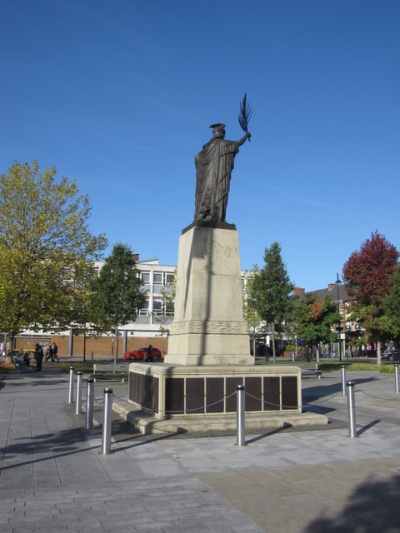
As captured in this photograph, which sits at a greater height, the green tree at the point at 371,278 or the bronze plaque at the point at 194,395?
the green tree at the point at 371,278

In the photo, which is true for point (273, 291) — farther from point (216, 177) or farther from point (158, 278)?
point (158, 278)

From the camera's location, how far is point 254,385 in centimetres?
1077

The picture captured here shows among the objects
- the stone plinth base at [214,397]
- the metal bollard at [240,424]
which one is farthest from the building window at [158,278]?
the metal bollard at [240,424]

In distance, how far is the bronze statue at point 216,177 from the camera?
41.0ft

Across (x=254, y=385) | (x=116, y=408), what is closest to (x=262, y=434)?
(x=254, y=385)

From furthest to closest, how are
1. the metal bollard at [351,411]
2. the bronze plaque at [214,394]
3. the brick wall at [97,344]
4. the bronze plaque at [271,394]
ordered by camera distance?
the brick wall at [97,344], the bronze plaque at [271,394], the bronze plaque at [214,394], the metal bollard at [351,411]

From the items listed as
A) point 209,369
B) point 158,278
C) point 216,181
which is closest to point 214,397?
point 209,369

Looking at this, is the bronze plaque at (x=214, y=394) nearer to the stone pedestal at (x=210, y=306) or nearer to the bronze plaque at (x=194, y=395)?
the bronze plaque at (x=194, y=395)

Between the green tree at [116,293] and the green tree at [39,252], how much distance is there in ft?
4.82

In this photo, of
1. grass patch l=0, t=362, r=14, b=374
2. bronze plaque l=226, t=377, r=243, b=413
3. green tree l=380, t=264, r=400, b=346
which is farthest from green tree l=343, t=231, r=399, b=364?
bronze plaque l=226, t=377, r=243, b=413

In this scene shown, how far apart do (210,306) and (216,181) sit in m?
3.16

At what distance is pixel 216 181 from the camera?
12625 millimetres

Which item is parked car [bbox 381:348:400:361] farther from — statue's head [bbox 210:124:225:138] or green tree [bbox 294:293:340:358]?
statue's head [bbox 210:124:225:138]

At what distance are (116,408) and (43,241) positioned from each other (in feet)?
58.7
